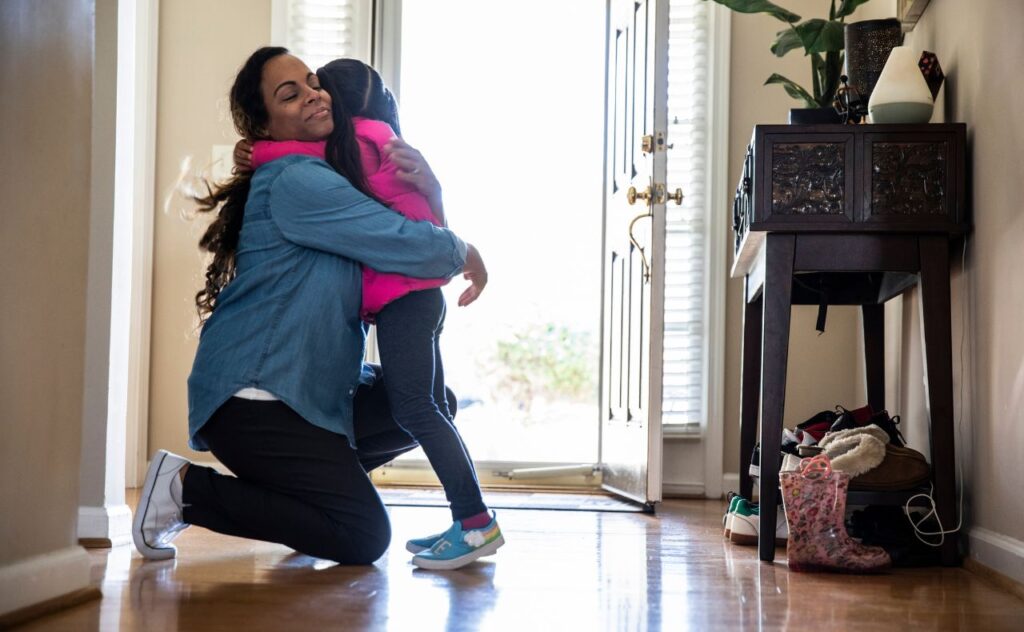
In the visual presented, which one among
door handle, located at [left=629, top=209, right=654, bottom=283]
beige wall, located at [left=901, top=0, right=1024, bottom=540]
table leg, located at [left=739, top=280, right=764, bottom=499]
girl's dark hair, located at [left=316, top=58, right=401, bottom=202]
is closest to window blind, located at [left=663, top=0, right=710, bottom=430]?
door handle, located at [left=629, top=209, right=654, bottom=283]

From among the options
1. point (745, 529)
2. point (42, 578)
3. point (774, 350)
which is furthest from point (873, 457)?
point (42, 578)

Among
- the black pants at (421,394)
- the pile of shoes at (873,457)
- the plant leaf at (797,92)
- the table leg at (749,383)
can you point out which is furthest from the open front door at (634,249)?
the black pants at (421,394)

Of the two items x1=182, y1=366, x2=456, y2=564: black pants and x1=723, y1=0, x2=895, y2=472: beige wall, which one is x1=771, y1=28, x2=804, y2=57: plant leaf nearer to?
x1=723, y1=0, x2=895, y2=472: beige wall

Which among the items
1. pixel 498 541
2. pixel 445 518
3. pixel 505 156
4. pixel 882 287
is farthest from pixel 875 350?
pixel 505 156

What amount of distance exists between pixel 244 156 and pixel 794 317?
2411mm

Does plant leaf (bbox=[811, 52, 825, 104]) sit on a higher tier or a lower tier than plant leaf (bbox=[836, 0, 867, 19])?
lower

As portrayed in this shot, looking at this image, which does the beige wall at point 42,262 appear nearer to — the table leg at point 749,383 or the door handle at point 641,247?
the table leg at point 749,383

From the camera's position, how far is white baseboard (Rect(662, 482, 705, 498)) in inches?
161

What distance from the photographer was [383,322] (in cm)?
221

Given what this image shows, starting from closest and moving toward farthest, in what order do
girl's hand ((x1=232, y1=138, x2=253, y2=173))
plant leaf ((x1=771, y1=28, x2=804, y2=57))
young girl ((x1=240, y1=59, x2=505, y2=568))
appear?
young girl ((x1=240, y1=59, x2=505, y2=568)) → girl's hand ((x1=232, y1=138, x2=253, y2=173)) → plant leaf ((x1=771, y1=28, x2=804, y2=57))

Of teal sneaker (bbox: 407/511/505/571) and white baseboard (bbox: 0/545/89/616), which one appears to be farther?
teal sneaker (bbox: 407/511/505/571)

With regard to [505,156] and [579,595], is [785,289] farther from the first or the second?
[505,156]

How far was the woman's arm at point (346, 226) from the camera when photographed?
2143 millimetres

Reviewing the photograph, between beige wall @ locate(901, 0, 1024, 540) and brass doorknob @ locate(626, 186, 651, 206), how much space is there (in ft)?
3.58
